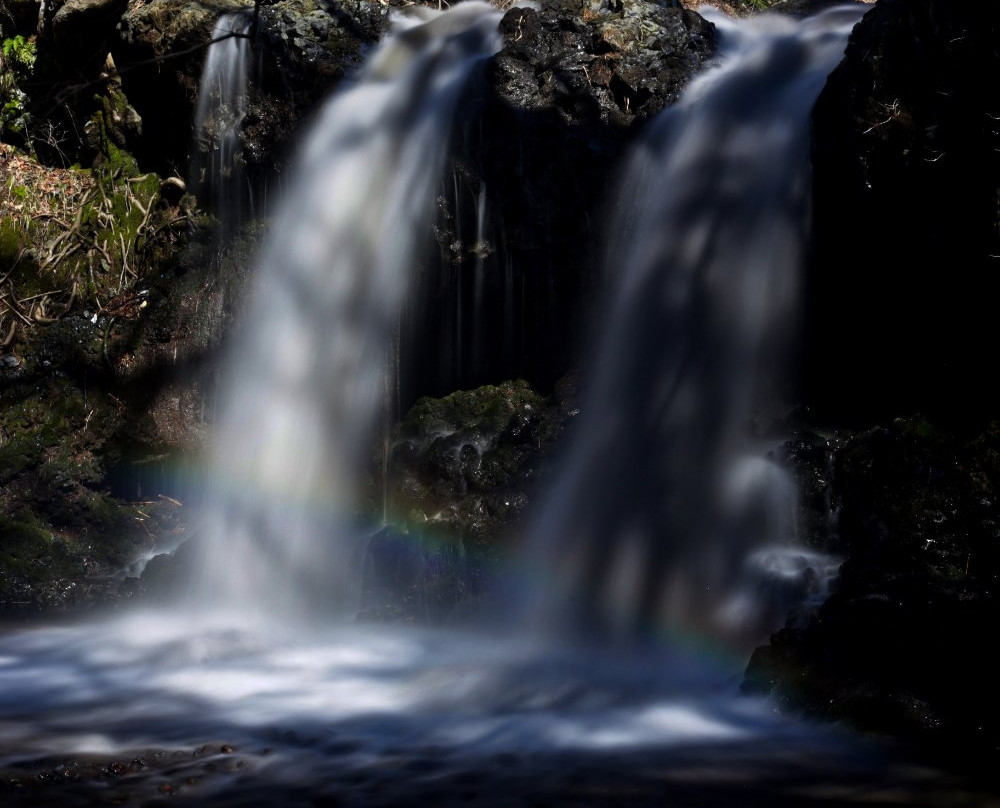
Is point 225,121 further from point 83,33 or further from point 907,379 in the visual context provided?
point 907,379

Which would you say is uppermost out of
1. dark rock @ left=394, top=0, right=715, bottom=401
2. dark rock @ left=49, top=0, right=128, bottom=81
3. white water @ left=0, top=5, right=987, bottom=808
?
dark rock @ left=49, top=0, right=128, bottom=81

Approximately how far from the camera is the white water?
3502 millimetres

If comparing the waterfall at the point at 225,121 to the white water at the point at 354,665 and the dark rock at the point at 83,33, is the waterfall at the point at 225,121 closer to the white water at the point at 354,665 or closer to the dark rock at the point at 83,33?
the white water at the point at 354,665

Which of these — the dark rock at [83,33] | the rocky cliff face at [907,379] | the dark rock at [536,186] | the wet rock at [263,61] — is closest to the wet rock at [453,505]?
the dark rock at [536,186]

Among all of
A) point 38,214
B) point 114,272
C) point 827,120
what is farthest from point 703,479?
point 38,214

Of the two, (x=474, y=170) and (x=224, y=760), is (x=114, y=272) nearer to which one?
(x=474, y=170)

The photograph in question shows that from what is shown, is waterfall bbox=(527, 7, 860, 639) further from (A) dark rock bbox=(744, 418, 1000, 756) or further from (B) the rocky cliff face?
(A) dark rock bbox=(744, 418, 1000, 756)

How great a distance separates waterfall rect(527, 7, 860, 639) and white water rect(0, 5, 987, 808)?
0.05m

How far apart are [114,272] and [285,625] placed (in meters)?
4.30

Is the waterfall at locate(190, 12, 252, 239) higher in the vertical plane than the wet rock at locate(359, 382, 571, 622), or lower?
higher

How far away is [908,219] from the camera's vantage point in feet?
17.7

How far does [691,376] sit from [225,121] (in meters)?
4.75

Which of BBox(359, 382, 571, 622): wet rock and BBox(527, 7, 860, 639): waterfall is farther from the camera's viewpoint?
BBox(359, 382, 571, 622): wet rock

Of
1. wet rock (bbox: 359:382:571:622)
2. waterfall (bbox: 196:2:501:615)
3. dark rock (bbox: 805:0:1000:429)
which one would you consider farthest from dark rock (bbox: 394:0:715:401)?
dark rock (bbox: 805:0:1000:429)
